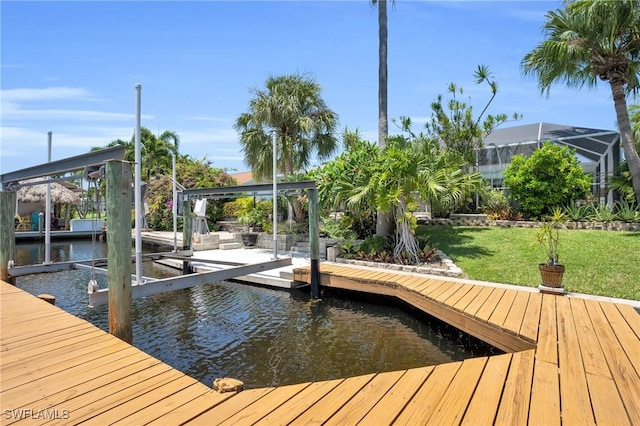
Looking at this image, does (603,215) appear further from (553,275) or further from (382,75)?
(382,75)

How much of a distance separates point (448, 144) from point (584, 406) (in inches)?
525

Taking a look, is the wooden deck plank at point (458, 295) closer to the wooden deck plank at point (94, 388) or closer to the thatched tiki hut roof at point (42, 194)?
the wooden deck plank at point (94, 388)

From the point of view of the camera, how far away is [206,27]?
7.50 metres

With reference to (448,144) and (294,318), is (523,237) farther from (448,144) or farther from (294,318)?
(294,318)

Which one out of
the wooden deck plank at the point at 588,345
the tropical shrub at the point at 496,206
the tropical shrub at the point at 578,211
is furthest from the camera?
the tropical shrub at the point at 496,206

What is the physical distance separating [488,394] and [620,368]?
1400 mm

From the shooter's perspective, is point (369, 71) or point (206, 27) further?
point (369, 71)

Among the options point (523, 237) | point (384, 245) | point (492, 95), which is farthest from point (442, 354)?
point (492, 95)

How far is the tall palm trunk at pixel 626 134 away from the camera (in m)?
10.6

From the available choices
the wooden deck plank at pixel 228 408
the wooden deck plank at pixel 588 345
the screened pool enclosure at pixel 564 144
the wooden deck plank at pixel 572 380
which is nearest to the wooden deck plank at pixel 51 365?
the wooden deck plank at pixel 228 408

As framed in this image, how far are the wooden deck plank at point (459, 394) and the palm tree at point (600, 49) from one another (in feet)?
37.5

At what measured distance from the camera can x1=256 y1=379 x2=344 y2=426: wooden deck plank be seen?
2295 millimetres

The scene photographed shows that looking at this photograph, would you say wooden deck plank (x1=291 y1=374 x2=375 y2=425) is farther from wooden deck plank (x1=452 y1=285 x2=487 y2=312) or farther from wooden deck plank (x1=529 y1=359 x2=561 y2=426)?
wooden deck plank (x1=452 y1=285 x2=487 y2=312)

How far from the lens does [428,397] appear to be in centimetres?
261
